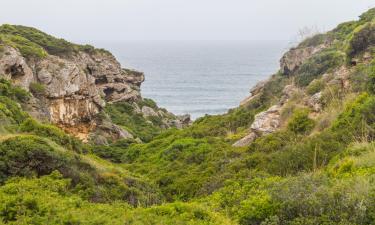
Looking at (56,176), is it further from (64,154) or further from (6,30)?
(6,30)

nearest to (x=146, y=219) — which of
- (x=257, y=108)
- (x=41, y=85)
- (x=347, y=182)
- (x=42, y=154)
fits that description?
(x=347, y=182)

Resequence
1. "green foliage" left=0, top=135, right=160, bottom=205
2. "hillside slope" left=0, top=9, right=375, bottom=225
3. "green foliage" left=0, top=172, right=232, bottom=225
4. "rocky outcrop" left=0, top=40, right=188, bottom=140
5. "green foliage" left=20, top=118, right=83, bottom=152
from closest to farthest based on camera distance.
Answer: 1. "green foliage" left=0, top=172, right=232, bottom=225
2. "hillside slope" left=0, top=9, right=375, bottom=225
3. "green foliage" left=0, top=135, right=160, bottom=205
4. "green foliage" left=20, top=118, right=83, bottom=152
5. "rocky outcrop" left=0, top=40, right=188, bottom=140

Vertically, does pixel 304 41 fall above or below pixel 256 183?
above

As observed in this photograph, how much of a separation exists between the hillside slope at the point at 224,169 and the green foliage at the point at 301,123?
0.18 feet

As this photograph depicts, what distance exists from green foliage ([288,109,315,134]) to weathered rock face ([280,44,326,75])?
22689 mm

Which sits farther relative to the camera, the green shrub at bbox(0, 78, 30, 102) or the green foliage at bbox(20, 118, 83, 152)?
the green shrub at bbox(0, 78, 30, 102)

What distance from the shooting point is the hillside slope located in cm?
916

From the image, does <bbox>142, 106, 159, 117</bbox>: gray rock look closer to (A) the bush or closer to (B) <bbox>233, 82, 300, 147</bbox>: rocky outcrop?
(A) the bush

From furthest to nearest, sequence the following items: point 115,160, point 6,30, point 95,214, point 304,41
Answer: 1. point 304,41
2. point 6,30
3. point 115,160
4. point 95,214

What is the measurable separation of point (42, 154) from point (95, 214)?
494 centimetres

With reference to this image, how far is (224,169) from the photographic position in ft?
62.3

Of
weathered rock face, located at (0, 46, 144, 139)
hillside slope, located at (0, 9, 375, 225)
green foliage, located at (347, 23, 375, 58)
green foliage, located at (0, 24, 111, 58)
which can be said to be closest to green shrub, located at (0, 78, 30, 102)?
hillside slope, located at (0, 9, 375, 225)

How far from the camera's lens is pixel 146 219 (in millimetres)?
9133

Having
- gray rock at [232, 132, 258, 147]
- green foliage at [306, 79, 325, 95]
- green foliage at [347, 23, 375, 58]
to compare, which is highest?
green foliage at [347, 23, 375, 58]
